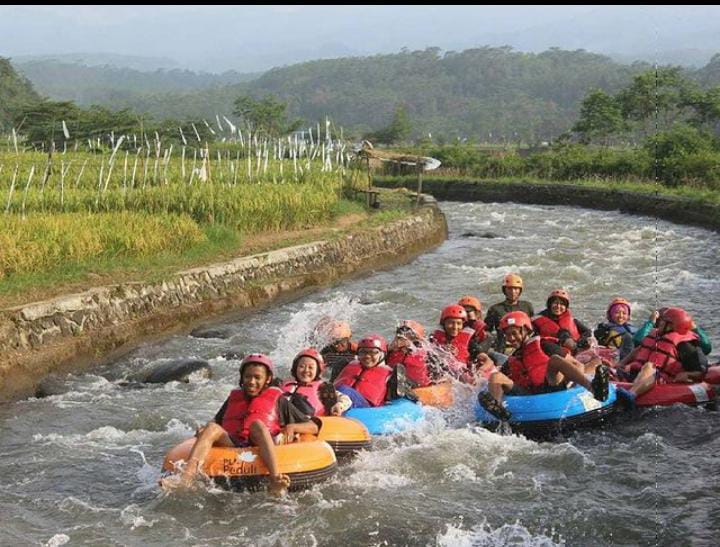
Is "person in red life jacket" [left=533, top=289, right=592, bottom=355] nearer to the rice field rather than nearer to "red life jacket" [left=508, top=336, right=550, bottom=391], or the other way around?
"red life jacket" [left=508, top=336, right=550, bottom=391]

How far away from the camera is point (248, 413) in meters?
7.73

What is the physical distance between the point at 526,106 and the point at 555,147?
5782cm

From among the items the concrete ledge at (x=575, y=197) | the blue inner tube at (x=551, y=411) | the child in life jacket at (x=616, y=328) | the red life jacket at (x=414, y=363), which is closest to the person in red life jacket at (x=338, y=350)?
the red life jacket at (x=414, y=363)

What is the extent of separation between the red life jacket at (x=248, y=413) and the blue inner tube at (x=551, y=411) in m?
2.57

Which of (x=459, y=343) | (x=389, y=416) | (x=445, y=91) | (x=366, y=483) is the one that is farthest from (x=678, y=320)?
(x=445, y=91)

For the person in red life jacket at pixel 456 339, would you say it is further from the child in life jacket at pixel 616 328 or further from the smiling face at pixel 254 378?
the smiling face at pixel 254 378

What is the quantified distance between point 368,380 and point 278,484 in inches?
78.1

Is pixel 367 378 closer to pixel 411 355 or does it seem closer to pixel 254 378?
pixel 411 355

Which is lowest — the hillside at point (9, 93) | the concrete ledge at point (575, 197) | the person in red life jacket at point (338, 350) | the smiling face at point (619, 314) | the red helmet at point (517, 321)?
the concrete ledge at point (575, 197)

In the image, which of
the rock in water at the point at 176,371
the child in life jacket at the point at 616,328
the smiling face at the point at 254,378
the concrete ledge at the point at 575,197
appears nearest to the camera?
the smiling face at the point at 254,378

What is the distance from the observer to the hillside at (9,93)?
71.9m

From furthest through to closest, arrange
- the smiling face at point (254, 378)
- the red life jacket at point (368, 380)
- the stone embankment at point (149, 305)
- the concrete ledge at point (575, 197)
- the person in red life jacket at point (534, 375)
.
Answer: the concrete ledge at point (575, 197), the stone embankment at point (149, 305), the red life jacket at point (368, 380), the person in red life jacket at point (534, 375), the smiling face at point (254, 378)

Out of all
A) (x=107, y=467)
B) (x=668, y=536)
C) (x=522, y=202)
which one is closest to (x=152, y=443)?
(x=107, y=467)

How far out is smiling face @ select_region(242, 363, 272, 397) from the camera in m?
7.68
